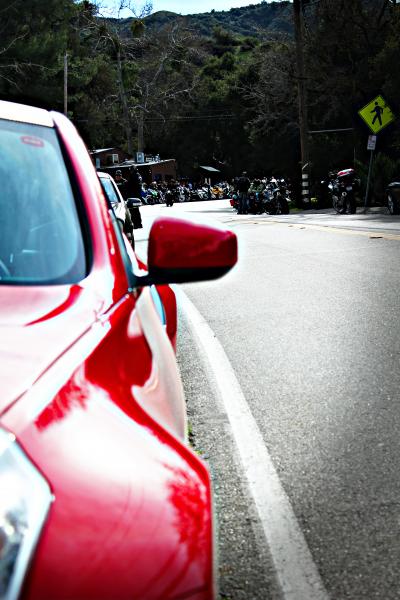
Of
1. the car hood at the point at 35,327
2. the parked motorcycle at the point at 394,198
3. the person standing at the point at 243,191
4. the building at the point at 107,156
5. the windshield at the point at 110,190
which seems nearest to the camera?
the car hood at the point at 35,327

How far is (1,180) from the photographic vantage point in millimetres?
2590

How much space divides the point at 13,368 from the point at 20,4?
190ft

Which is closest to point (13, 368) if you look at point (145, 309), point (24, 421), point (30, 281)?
Result: point (24, 421)

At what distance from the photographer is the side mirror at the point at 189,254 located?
7.49 feet

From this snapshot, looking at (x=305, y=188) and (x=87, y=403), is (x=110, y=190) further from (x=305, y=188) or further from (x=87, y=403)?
(x=305, y=188)

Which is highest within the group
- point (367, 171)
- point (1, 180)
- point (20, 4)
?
point (20, 4)

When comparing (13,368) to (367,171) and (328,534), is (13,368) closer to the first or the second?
(328,534)

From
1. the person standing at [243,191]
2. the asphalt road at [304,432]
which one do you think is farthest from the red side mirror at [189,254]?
the person standing at [243,191]

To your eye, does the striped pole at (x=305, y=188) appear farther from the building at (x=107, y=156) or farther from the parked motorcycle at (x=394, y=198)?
the building at (x=107, y=156)

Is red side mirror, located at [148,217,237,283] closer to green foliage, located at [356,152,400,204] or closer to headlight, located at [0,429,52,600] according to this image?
headlight, located at [0,429,52,600]

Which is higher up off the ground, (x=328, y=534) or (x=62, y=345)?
(x=62, y=345)

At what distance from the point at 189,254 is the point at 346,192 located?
27.6 metres

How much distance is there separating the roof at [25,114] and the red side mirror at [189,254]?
724 millimetres

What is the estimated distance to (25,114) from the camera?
2.86 m
